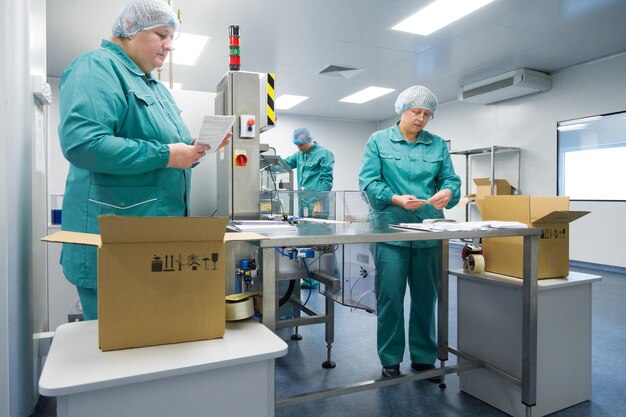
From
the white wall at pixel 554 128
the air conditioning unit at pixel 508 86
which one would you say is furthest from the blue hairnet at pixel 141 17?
the white wall at pixel 554 128

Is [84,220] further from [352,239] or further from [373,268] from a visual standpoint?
[373,268]

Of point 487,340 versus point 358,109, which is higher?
point 358,109

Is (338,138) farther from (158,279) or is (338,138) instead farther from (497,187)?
Answer: (158,279)

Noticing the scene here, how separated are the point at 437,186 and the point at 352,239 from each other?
111 cm

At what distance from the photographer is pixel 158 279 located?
845 millimetres

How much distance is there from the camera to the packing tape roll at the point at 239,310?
1.01 meters

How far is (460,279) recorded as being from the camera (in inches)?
74.1

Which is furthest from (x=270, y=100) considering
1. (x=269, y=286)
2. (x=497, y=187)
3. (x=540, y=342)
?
(x=497, y=187)

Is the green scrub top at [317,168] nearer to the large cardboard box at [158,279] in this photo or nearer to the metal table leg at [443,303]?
the metal table leg at [443,303]

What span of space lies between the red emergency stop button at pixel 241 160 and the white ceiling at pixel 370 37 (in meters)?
2.02

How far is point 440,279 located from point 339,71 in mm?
3685

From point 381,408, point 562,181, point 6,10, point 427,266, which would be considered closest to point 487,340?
point 427,266

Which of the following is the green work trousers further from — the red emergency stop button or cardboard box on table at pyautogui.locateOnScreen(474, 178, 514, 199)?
cardboard box on table at pyautogui.locateOnScreen(474, 178, 514, 199)

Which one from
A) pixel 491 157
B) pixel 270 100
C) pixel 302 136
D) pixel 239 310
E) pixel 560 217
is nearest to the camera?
pixel 239 310
